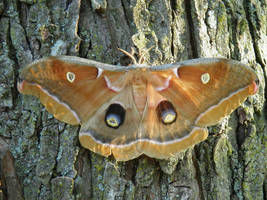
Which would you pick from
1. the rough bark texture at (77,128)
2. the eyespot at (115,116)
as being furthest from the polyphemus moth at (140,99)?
the rough bark texture at (77,128)

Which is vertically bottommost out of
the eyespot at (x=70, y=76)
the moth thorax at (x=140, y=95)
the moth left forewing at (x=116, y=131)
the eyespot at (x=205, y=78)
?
the moth left forewing at (x=116, y=131)

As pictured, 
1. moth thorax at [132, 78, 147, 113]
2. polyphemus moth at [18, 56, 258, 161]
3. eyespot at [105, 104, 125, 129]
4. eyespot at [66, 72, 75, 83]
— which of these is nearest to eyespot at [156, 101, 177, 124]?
polyphemus moth at [18, 56, 258, 161]

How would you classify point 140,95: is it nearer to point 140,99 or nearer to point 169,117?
point 140,99

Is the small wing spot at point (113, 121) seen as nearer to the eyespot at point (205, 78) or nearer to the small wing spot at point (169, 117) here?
the small wing spot at point (169, 117)

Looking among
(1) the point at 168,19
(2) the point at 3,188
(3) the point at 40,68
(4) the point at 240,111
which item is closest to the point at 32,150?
(2) the point at 3,188

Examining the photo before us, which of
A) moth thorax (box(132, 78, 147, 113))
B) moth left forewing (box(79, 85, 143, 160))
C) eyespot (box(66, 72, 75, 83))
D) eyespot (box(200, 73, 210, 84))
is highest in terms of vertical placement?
eyespot (box(66, 72, 75, 83))

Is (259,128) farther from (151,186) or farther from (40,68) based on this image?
(40,68)

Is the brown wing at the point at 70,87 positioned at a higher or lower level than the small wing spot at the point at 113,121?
higher

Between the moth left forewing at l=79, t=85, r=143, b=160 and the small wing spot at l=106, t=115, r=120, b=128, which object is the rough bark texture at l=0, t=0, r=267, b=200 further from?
the small wing spot at l=106, t=115, r=120, b=128
